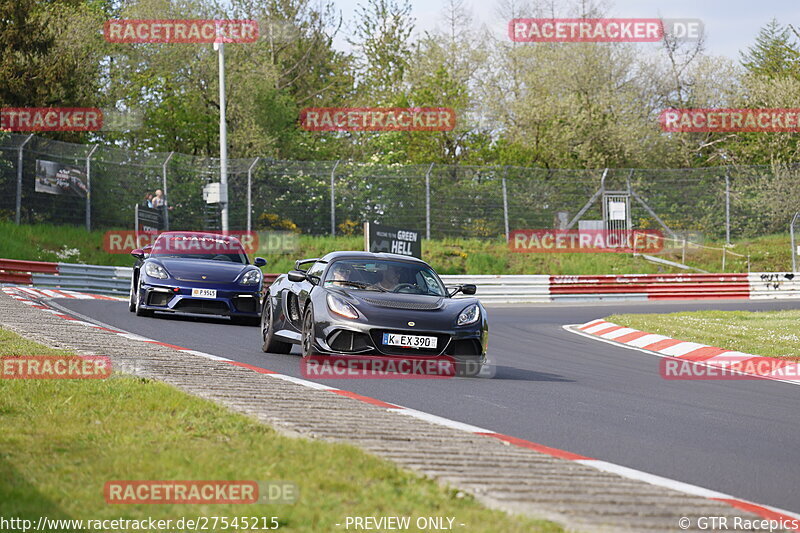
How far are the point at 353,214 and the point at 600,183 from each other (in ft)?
28.0

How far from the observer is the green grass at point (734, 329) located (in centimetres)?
1608

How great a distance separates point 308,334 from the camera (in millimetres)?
11117

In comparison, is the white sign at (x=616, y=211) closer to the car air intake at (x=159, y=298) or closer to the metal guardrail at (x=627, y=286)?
the metal guardrail at (x=627, y=286)

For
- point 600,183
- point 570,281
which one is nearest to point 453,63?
point 600,183

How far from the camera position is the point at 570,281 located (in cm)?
3269

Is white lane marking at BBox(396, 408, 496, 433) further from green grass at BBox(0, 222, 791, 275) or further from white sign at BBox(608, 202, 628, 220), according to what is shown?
white sign at BBox(608, 202, 628, 220)

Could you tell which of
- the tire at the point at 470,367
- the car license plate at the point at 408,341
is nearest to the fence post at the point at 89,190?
the tire at the point at 470,367

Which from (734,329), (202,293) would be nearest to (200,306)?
(202,293)

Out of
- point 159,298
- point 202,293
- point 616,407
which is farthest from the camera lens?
point 159,298

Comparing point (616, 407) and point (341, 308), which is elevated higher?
point (341, 308)

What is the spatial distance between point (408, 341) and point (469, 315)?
2.65 ft

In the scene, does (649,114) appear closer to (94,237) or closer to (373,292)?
(94,237)

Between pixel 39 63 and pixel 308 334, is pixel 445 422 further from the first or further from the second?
pixel 39 63

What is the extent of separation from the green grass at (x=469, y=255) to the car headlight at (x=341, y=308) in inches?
728
